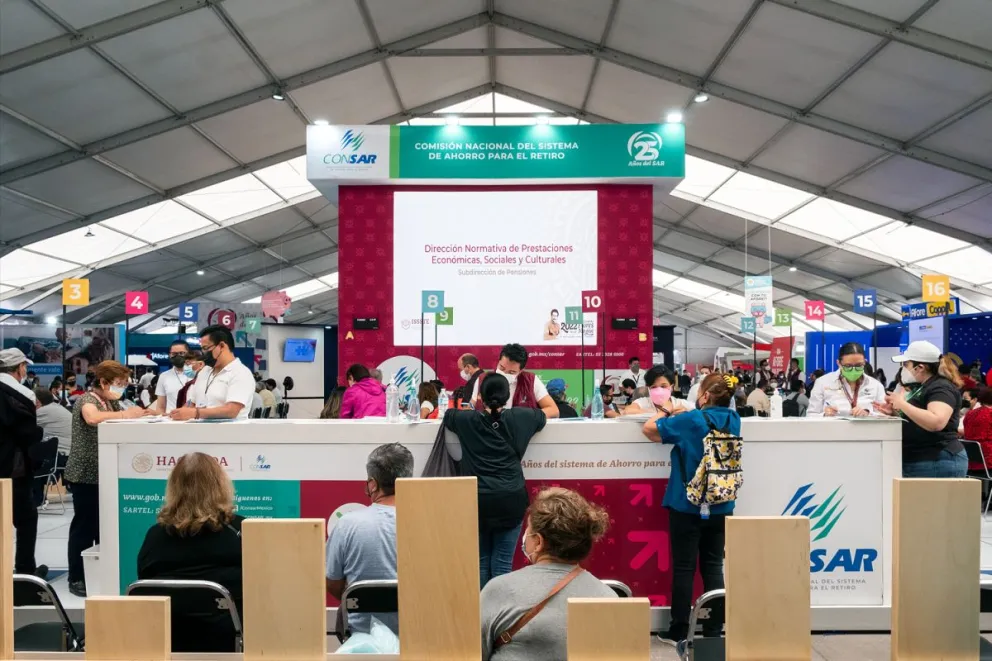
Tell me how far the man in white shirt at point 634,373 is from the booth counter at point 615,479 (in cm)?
429

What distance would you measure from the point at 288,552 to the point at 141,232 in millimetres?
15134

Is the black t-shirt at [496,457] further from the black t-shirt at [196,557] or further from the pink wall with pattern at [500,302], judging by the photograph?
the pink wall with pattern at [500,302]

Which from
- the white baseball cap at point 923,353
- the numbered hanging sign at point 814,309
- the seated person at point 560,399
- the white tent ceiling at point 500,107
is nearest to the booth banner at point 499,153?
the white tent ceiling at point 500,107

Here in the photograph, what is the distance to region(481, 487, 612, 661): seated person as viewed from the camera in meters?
1.27

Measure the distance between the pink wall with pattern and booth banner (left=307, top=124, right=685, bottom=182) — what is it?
0.30 metres

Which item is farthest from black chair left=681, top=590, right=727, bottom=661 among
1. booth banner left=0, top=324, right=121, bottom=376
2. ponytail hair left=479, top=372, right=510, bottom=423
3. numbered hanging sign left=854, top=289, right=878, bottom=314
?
booth banner left=0, top=324, right=121, bottom=376

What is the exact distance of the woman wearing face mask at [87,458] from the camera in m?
4.03

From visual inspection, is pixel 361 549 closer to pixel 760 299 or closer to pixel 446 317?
pixel 446 317

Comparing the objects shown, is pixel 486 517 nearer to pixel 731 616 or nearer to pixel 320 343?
pixel 731 616

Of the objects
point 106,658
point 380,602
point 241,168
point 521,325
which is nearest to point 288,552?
point 106,658

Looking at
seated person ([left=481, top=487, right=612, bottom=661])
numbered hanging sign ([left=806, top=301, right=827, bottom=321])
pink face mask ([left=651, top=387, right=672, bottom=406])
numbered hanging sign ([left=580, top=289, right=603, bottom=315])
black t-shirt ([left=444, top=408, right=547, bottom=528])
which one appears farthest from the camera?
numbered hanging sign ([left=806, top=301, right=827, bottom=321])

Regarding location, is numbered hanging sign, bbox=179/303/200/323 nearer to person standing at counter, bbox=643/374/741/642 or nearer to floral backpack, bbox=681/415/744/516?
person standing at counter, bbox=643/374/741/642

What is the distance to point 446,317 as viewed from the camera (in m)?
7.75

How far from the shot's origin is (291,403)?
13039mm
